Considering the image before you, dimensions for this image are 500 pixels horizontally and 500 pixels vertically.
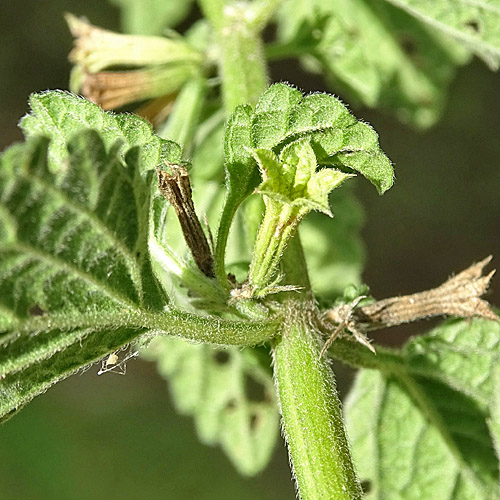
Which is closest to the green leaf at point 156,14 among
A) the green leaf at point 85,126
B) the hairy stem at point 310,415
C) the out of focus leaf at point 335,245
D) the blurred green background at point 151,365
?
the out of focus leaf at point 335,245

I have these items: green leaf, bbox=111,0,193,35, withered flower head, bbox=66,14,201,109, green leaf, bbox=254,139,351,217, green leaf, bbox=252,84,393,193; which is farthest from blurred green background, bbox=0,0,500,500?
green leaf, bbox=254,139,351,217

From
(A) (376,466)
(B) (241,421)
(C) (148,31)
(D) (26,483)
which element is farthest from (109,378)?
(A) (376,466)

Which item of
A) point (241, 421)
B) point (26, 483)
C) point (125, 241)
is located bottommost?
point (26, 483)

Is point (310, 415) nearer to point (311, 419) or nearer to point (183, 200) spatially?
point (311, 419)

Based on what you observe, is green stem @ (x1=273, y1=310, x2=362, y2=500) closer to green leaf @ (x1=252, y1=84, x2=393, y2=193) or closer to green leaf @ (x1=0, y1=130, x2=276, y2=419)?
green leaf @ (x1=0, y1=130, x2=276, y2=419)

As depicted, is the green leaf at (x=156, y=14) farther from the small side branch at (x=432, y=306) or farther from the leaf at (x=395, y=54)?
the small side branch at (x=432, y=306)

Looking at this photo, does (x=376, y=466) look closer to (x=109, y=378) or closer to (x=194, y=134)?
(x=194, y=134)
